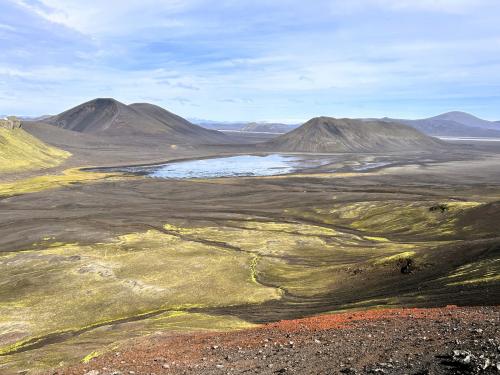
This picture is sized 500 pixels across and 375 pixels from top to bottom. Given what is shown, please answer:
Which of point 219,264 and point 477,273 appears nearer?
point 477,273

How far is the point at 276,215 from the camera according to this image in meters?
128

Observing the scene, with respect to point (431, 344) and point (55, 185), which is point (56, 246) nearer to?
point (431, 344)

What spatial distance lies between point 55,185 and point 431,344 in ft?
597

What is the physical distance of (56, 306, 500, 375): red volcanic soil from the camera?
20788 mm

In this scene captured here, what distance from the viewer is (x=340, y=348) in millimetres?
25891

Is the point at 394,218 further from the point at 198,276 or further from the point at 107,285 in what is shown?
the point at 107,285

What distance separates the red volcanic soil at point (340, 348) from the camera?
20788 mm

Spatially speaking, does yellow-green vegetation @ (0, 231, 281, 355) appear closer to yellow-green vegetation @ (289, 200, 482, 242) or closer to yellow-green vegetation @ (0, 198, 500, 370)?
yellow-green vegetation @ (0, 198, 500, 370)

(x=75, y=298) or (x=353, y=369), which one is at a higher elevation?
(x=353, y=369)

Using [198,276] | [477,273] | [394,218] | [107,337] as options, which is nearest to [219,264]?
[198,276]

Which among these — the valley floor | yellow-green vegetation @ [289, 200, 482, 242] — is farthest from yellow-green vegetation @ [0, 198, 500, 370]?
yellow-green vegetation @ [289, 200, 482, 242]


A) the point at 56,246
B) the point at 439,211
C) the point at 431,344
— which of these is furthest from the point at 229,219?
the point at 431,344

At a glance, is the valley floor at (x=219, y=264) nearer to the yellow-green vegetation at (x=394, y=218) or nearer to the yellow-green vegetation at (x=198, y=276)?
the yellow-green vegetation at (x=198, y=276)

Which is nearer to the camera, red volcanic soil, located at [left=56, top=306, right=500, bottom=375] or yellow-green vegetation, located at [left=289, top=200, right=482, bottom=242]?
red volcanic soil, located at [left=56, top=306, right=500, bottom=375]
